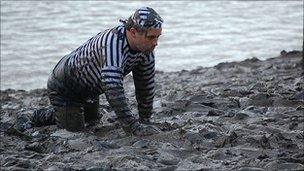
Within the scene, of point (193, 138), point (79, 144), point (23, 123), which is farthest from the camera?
point (23, 123)

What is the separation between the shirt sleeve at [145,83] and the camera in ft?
20.3

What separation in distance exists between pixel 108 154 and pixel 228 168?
3.61ft

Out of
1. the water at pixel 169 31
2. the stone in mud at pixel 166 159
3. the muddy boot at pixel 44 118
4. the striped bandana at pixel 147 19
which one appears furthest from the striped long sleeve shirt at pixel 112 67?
the water at pixel 169 31

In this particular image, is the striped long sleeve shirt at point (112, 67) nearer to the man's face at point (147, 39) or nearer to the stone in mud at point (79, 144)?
the man's face at point (147, 39)

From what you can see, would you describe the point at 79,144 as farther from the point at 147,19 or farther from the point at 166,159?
the point at 147,19

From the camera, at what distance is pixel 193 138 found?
582 centimetres

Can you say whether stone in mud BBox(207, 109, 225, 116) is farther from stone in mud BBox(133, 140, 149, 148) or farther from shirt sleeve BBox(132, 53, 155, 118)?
stone in mud BBox(133, 140, 149, 148)

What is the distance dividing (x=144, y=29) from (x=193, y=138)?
46.1 inches

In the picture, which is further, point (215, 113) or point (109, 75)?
point (215, 113)

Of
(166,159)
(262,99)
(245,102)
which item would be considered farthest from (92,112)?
(262,99)

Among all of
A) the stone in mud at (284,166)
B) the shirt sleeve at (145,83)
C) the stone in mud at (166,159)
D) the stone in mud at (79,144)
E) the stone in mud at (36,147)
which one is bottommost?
the stone in mud at (36,147)

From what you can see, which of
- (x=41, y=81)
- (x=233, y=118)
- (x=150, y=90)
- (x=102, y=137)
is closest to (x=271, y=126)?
Answer: (x=233, y=118)

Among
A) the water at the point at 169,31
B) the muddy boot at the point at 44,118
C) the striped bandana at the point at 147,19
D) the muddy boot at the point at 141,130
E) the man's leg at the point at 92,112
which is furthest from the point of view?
the water at the point at 169,31

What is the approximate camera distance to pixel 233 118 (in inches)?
→ 269
